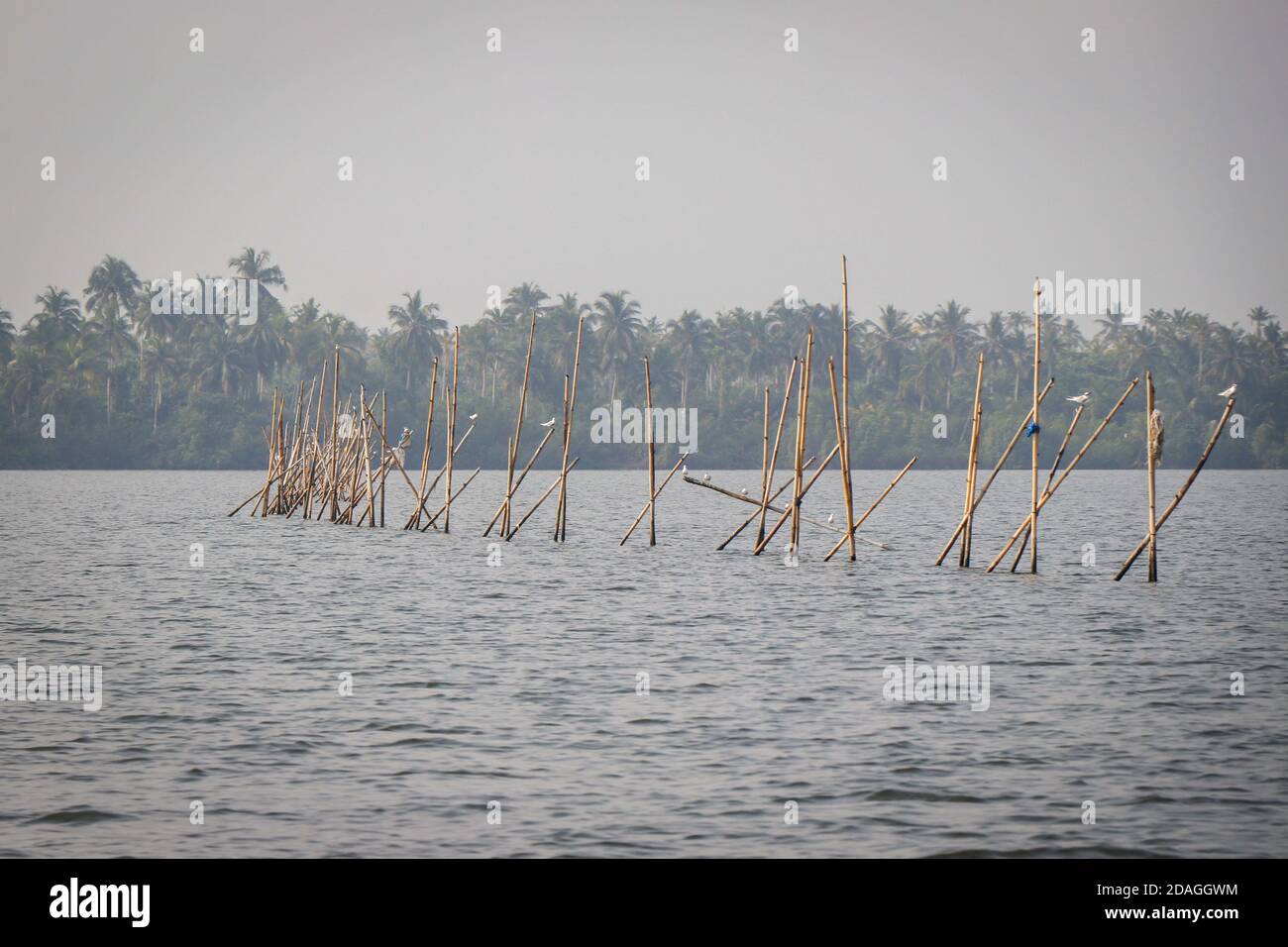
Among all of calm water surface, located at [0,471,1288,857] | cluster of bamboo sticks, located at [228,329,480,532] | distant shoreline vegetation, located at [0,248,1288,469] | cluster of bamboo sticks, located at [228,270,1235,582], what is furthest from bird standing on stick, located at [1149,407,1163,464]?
distant shoreline vegetation, located at [0,248,1288,469]

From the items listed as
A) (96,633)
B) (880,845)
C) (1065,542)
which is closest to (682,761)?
(880,845)

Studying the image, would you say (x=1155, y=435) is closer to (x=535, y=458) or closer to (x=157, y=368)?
(x=535, y=458)

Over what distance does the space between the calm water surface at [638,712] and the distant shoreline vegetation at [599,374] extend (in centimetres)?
7442

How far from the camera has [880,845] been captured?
401 inches

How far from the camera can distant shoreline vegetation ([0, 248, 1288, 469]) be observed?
106 m

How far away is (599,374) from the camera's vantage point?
11806 cm

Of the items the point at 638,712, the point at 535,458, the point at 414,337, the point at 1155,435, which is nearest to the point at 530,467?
the point at 535,458

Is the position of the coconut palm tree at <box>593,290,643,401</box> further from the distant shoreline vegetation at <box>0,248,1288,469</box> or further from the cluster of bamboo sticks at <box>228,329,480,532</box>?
the cluster of bamboo sticks at <box>228,329,480,532</box>

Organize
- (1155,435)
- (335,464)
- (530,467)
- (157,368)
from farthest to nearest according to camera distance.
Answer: (157,368)
(530,467)
(335,464)
(1155,435)

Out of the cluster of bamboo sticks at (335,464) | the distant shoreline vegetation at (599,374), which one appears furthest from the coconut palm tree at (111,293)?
the cluster of bamboo sticks at (335,464)

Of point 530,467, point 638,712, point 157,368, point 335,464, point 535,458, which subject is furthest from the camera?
point 157,368

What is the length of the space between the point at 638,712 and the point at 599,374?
103734 millimetres

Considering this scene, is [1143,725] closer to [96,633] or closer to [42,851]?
[42,851]

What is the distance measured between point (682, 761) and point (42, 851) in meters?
4.98
